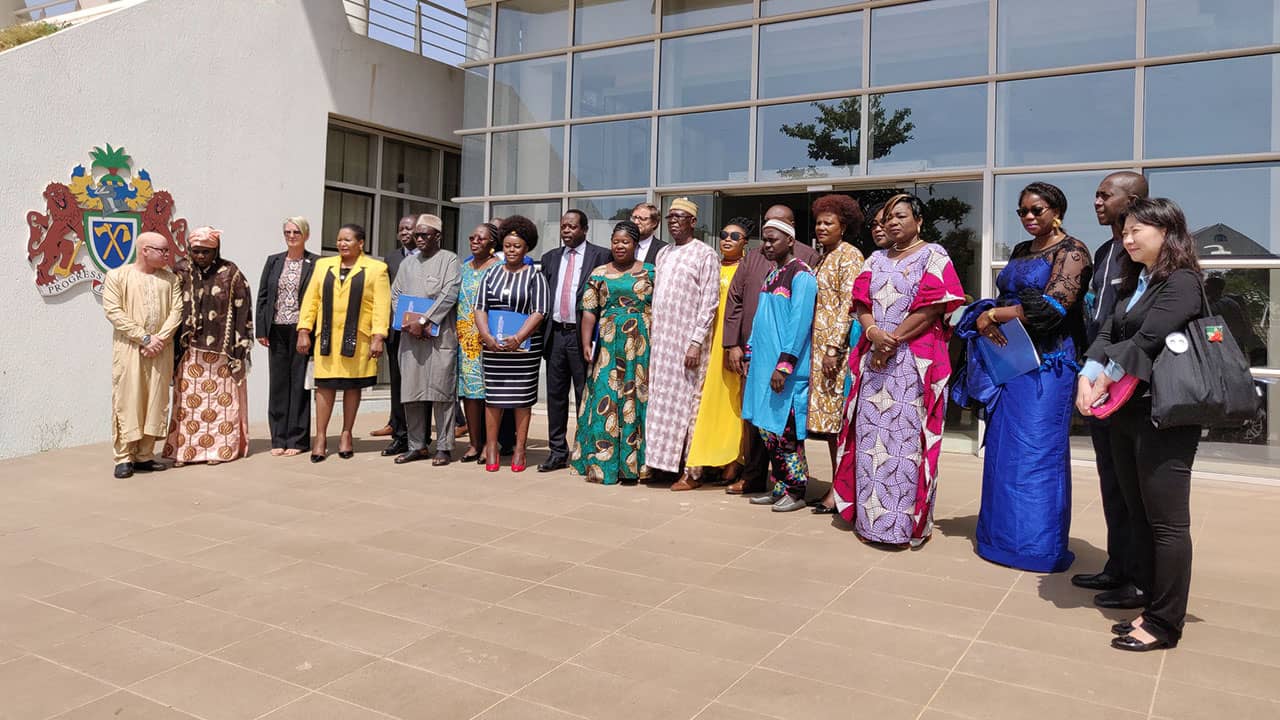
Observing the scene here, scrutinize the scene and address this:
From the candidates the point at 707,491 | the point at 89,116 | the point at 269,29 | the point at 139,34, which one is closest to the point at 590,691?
the point at 707,491

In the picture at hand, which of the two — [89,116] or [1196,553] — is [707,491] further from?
[89,116]

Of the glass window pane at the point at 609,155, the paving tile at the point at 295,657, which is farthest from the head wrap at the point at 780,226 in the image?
the glass window pane at the point at 609,155

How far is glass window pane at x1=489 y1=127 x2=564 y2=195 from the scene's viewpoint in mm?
9602

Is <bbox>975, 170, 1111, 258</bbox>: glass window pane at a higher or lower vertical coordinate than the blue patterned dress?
higher

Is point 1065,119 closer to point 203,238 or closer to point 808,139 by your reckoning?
point 808,139

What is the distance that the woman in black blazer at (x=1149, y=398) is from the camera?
324 cm

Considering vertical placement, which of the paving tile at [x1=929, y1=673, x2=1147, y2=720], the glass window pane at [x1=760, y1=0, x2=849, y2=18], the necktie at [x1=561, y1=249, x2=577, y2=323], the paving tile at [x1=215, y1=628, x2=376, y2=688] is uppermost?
the glass window pane at [x1=760, y1=0, x2=849, y2=18]

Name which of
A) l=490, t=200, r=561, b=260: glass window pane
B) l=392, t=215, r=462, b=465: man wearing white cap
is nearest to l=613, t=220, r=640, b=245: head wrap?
l=392, t=215, r=462, b=465: man wearing white cap

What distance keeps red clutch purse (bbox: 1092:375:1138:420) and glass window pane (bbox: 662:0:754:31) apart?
636 cm

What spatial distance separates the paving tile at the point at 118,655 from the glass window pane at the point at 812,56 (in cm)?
703

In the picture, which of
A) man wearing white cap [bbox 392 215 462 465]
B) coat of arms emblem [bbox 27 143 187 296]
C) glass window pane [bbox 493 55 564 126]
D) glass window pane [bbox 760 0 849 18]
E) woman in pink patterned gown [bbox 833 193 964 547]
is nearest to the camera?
woman in pink patterned gown [bbox 833 193 964 547]

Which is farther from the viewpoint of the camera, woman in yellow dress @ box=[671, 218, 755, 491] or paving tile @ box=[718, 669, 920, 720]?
woman in yellow dress @ box=[671, 218, 755, 491]

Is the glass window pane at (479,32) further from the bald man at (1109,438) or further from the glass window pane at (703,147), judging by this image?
the bald man at (1109,438)

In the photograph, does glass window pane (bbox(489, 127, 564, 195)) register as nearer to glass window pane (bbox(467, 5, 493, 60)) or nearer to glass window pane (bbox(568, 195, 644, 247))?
glass window pane (bbox(568, 195, 644, 247))
